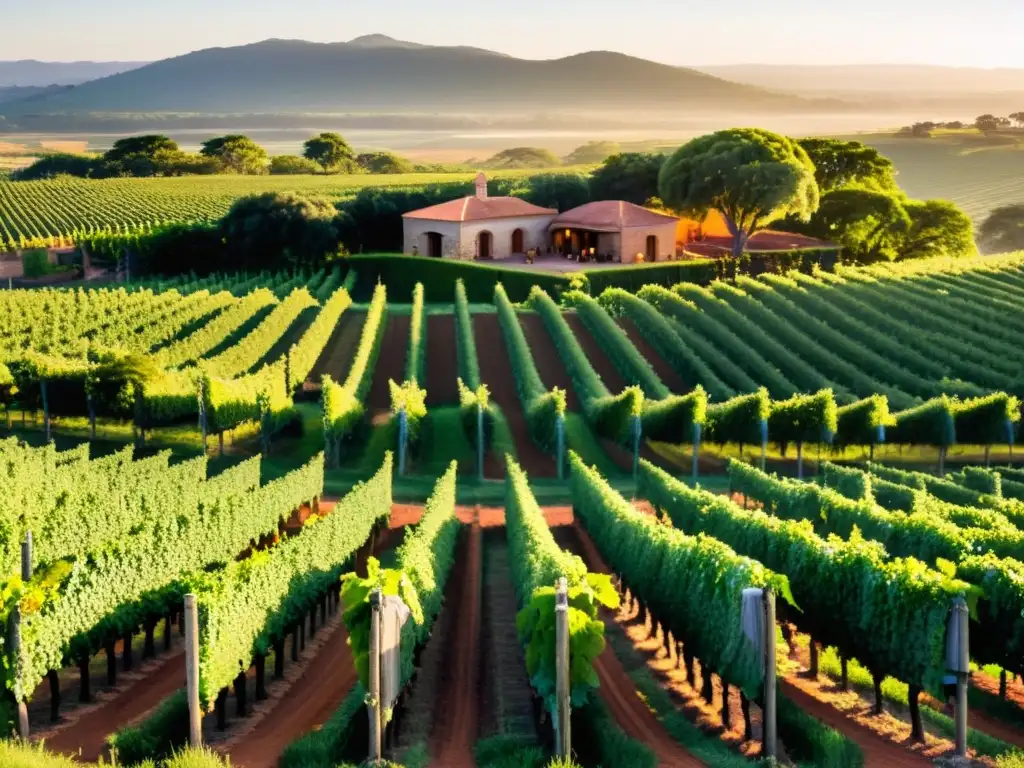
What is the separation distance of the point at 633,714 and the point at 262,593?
196 inches

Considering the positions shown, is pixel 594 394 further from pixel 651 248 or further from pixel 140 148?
pixel 140 148

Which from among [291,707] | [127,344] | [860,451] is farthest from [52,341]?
Answer: [291,707]

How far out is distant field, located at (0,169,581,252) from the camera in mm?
91875

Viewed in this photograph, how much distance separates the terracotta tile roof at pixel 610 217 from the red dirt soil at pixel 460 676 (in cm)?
4980

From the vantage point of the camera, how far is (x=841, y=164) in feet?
306

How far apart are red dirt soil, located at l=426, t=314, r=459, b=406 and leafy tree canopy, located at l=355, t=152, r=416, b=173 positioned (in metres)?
107

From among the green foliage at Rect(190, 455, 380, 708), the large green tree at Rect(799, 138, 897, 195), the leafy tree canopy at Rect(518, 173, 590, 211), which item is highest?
the large green tree at Rect(799, 138, 897, 195)

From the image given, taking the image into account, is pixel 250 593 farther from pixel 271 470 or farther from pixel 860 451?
pixel 860 451

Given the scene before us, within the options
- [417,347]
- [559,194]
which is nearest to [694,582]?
[417,347]

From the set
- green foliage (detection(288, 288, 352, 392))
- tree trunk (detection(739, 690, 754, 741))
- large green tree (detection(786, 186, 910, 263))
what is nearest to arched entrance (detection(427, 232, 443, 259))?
green foliage (detection(288, 288, 352, 392))

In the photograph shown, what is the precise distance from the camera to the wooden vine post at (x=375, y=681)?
13.3 metres

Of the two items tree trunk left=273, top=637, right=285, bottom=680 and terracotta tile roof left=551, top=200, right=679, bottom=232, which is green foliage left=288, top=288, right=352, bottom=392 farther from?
tree trunk left=273, top=637, right=285, bottom=680

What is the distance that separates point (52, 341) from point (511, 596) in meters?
30.0

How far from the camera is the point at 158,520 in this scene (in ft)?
66.7
